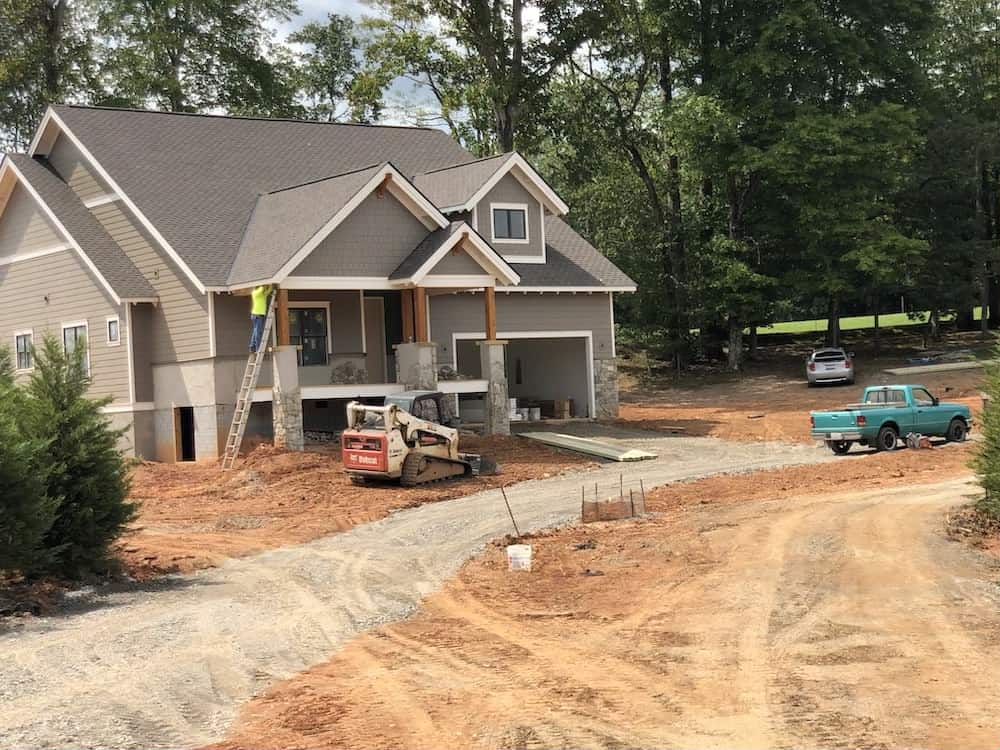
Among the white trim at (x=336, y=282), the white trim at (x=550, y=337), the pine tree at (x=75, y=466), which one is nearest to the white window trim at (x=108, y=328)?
the white trim at (x=336, y=282)

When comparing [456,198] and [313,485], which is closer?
[313,485]

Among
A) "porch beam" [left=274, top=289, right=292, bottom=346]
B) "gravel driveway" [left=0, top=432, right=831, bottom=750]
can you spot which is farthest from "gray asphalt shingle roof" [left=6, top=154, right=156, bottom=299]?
"gravel driveway" [left=0, top=432, right=831, bottom=750]

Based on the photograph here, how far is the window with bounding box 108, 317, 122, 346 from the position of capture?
106 feet

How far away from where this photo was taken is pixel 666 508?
21875mm

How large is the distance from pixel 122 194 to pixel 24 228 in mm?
5470

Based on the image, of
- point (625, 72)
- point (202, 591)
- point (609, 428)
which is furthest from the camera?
point (625, 72)

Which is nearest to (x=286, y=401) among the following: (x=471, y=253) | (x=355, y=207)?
(x=355, y=207)

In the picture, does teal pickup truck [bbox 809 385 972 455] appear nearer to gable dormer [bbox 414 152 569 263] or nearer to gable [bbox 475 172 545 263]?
gable [bbox 475 172 545 263]

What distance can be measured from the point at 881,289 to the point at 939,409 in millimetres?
27919

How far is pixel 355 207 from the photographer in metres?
29.9

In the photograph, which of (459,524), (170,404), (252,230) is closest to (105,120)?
(252,230)

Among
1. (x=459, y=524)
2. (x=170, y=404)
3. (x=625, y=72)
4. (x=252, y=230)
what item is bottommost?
(x=459, y=524)

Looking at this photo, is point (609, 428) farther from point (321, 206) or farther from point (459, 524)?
point (459, 524)

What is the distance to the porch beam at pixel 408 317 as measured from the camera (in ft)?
105
